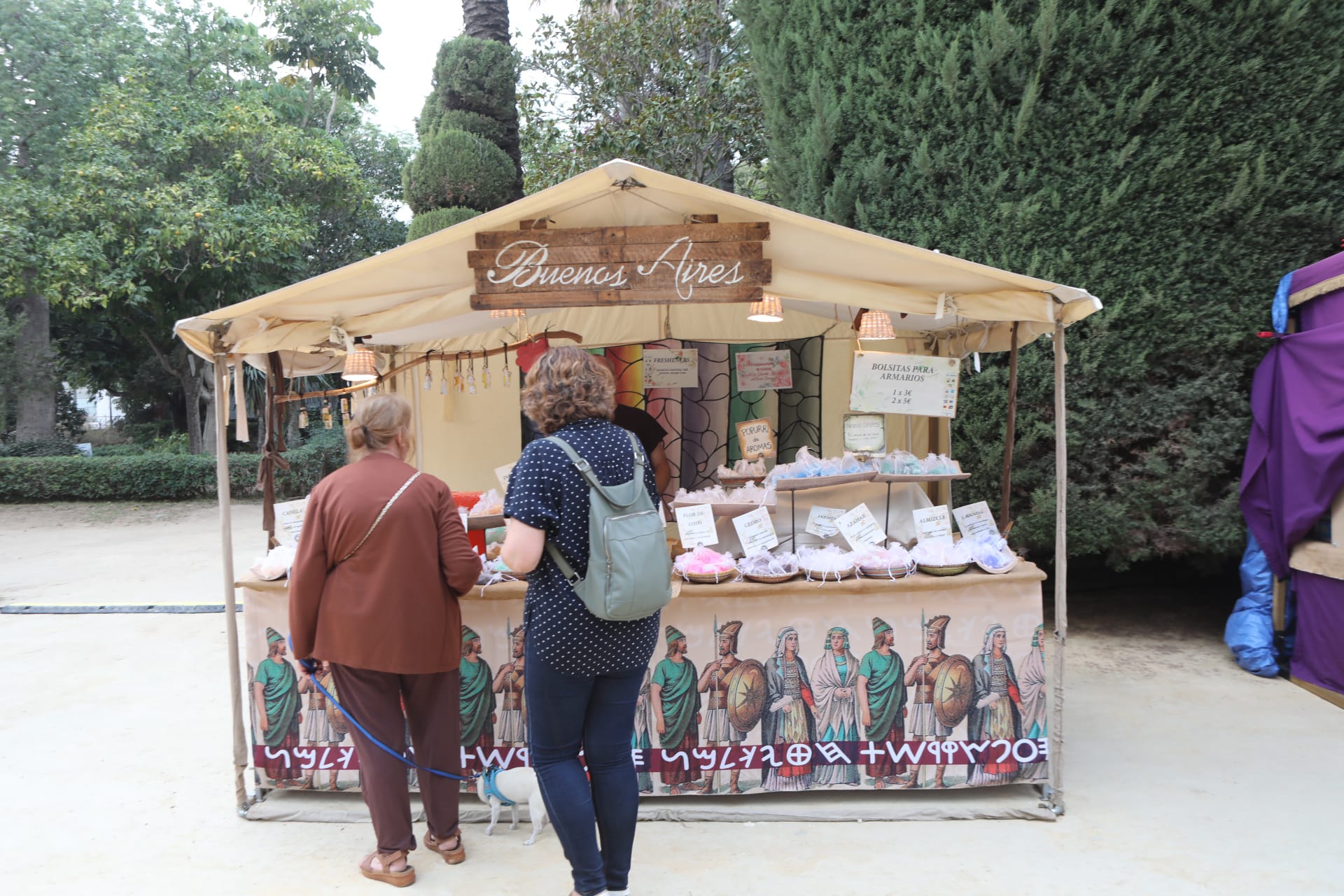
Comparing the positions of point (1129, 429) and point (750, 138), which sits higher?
point (750, 138)

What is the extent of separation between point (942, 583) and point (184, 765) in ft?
11.5

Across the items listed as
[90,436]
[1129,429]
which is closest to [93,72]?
[90,436]

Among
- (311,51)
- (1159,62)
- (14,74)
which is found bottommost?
(1159,62)

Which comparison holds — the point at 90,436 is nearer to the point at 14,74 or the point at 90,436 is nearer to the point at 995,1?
the point at 14,74

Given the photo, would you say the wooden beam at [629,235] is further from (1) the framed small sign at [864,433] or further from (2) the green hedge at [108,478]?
(2) the green hedge at [108,478]

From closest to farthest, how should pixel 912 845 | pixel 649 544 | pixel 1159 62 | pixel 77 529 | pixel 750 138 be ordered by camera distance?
pixel 649 544 < pixel 912 845 < pixel 1159 62 < pixel 750 138 < pixel 77 529

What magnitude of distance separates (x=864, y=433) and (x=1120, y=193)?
8.51 feet

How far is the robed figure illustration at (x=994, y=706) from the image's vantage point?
3.44 m

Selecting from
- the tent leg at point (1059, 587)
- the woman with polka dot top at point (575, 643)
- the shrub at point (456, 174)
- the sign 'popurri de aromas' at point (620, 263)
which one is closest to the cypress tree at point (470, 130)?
the shrub at point (456, 174)

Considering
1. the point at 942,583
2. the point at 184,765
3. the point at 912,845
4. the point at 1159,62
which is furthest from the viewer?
the point at 1159,62

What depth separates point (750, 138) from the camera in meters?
9.73

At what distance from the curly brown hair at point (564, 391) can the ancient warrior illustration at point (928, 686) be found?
1.80 m

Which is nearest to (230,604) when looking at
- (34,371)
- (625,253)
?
(625,253)

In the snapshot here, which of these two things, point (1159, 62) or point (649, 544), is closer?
point (649, 544)
